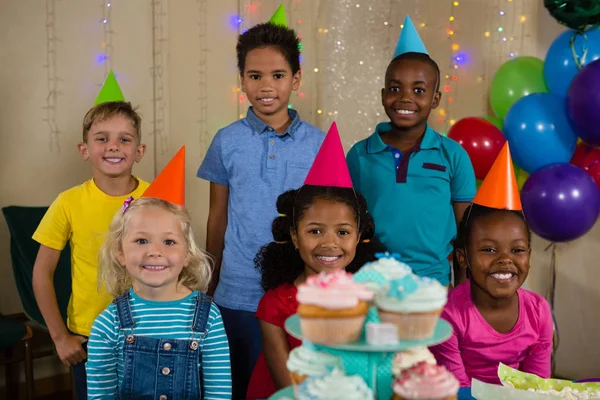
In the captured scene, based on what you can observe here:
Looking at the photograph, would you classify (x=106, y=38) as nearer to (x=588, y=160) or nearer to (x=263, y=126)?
(x=263, y=126)

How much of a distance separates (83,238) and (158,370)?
24.4 inches

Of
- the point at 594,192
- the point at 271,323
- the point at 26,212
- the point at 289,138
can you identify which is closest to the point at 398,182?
the point at 289,138

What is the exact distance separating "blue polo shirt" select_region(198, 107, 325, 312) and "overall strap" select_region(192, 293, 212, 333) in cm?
50

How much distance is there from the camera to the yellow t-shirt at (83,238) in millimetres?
2115

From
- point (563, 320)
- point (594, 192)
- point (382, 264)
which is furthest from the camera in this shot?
point (563, 320)

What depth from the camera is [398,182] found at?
7.16 feet

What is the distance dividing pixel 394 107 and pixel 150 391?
1.11 meters

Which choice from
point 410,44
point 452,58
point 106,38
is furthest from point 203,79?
point 410,44

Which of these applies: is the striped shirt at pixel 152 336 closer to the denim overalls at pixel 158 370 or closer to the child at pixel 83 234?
the denim overalls at pixel 158 370

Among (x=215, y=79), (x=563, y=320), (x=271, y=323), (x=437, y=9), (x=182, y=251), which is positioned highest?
(x=437, y=9)

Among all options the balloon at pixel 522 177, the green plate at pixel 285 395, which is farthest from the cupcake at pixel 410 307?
the balloon at pixel 522 177

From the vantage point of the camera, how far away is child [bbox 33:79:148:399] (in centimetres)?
A: 211

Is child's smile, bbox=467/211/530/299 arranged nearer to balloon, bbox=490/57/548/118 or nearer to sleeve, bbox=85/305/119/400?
sleeve, bbox=85/305/119/400

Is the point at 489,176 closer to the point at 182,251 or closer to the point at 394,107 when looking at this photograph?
the point at 394,107
